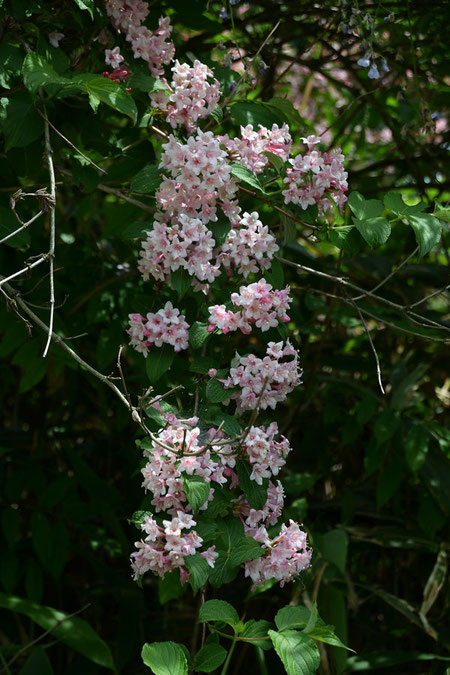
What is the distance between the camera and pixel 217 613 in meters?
1.12

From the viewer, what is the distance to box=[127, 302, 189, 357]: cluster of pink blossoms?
1.27m

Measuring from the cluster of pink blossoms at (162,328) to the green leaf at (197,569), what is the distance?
0.36m

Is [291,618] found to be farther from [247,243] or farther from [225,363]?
[225,363]

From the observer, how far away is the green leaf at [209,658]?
1139mm

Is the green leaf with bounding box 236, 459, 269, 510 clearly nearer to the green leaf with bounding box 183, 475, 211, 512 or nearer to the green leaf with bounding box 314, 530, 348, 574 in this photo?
the green leaf with bounding box 183, 475, 211, 512

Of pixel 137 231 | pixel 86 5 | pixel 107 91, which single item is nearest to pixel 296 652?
pixel 137 231

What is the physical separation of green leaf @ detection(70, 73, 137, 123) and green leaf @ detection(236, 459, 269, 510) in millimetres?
639

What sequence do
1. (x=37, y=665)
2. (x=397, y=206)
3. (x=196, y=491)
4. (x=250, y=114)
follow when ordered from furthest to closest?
(x=37, y=665), (x=250, y=114), (x=397, y=206), (x=196, y=491)

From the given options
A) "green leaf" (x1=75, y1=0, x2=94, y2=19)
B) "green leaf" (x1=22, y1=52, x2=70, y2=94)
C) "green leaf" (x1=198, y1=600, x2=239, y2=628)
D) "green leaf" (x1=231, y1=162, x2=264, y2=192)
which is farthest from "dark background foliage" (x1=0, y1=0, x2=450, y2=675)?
"green leaf" (x1=198, y1=600, x2=239, y2=628)

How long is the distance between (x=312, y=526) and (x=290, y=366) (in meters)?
1.01

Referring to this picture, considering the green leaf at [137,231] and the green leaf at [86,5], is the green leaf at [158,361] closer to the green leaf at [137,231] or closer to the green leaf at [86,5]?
the green leaf at [137,231]

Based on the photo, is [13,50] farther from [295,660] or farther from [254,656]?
[254,656]

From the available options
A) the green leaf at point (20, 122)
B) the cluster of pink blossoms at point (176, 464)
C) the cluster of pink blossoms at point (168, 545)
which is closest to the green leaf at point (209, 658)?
the cluster of pink blossoms at point (168, 545)

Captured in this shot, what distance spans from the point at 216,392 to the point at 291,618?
0.39m
